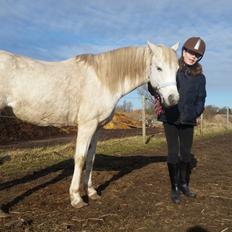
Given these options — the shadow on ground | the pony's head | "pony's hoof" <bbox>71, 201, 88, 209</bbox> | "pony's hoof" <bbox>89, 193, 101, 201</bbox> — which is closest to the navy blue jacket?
the pony's head

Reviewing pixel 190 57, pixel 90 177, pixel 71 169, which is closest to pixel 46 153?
pixel 71 169

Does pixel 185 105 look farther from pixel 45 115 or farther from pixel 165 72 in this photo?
pixel 45 115

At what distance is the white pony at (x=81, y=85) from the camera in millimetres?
5367

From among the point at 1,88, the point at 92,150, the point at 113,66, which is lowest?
the point at 92,150

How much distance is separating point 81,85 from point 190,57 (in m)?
1.72

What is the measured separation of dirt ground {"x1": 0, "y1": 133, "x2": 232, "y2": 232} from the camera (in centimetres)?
464

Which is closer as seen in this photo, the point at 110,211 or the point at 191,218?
the point at 191,218

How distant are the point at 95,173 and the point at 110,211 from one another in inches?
99.3

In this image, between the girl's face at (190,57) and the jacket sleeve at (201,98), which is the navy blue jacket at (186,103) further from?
the girl's face at (190,57)

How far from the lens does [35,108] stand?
216 inches

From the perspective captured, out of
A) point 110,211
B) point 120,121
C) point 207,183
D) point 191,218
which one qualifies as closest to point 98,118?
point 110,211

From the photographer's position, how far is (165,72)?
5.41 m

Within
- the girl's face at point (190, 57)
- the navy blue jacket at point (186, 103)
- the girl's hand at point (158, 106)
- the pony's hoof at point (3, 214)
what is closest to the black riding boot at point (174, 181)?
the navy blue jacket at point (186, 103)

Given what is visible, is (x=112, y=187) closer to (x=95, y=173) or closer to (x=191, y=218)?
(x=95, y=173)
